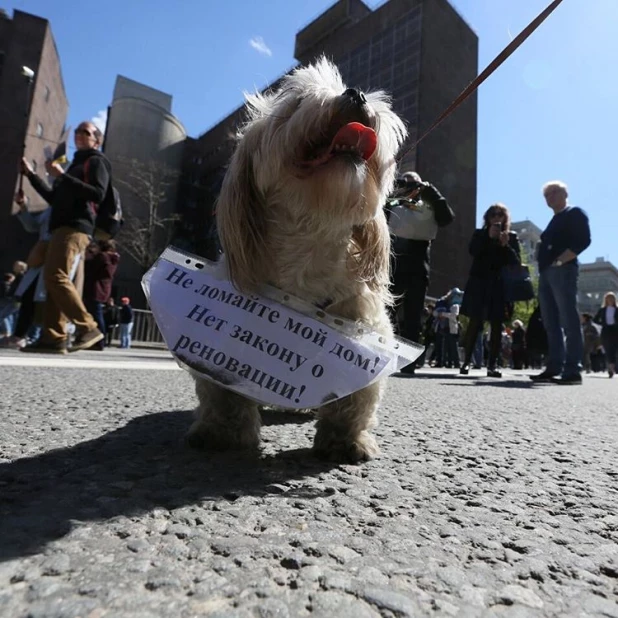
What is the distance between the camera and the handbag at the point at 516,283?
719cm

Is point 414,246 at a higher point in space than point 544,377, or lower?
higher

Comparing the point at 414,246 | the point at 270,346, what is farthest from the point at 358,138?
the point at 414,246

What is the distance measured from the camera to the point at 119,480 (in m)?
1.30

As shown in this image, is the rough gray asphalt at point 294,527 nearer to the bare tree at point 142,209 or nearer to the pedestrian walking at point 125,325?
the pedestrian walking at point 125,325

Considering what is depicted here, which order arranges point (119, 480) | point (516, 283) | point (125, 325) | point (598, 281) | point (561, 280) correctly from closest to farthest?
point (119, 480)
point (561, 280)
point (516, 283)
point (125, 325)
point (598, 281)

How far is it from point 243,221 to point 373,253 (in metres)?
0.58

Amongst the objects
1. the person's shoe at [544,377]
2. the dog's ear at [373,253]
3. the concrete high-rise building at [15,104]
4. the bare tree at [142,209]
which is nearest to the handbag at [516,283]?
the person's shoe at [544,377]

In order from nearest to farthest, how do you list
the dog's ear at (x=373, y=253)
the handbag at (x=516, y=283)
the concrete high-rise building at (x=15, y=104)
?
1. the dog's ear at (x=373, y=253)
2. the handbag at (x=516, y=283)
3. the concrete high-rise building at (x=15, y=104)

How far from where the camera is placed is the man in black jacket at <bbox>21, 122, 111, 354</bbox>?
5496 mm

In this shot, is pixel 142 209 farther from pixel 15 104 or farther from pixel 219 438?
pixel 219 438

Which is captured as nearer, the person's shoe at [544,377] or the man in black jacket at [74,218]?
the man in black jacket at [74,218]

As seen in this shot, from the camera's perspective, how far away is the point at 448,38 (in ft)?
115

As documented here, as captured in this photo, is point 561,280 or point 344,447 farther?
point 561,280

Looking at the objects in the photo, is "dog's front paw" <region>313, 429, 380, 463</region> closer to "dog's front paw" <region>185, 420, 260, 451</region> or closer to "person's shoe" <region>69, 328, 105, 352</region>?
"dog's front paw" <region>185, 420, 260, 451</region>
